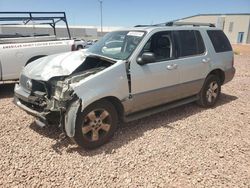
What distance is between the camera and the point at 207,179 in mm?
3254

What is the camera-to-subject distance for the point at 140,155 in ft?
12.4

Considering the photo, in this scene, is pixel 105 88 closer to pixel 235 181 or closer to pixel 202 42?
pixel 235 181

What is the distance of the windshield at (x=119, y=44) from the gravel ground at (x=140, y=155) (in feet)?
4.58

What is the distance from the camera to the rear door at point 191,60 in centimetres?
499

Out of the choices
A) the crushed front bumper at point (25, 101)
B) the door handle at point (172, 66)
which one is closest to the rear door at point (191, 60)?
the door handle at point (172, 66)

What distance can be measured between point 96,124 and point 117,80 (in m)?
0.76

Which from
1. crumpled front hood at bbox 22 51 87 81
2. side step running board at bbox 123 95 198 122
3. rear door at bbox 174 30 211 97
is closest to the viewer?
crumpled front hood at bbox 22 51 87 81

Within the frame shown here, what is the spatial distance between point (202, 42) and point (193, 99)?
127 centimetres

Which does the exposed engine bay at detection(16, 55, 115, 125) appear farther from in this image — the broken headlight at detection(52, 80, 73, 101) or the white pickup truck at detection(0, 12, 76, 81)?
the white pickup truck at detection(0, 12, 76, 81)

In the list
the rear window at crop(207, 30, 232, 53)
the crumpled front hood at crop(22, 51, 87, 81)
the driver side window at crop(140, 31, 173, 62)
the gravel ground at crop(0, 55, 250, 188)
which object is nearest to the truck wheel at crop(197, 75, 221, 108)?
the gravel ground at crop(0, 55, 250, 188)

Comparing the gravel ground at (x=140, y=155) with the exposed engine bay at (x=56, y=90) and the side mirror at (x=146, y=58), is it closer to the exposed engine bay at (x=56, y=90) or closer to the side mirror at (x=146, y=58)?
the exposed engine bay at (x=56, y=90)

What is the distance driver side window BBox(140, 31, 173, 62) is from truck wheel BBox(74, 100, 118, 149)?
4.41 ft

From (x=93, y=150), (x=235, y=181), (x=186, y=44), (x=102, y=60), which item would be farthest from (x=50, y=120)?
(x=186, y=44)

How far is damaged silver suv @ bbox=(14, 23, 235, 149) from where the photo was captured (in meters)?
3.70
